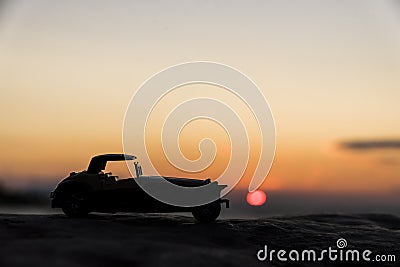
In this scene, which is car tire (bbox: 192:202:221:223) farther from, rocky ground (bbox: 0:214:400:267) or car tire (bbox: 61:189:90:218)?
car tire (bbox: 61:189:90:218)

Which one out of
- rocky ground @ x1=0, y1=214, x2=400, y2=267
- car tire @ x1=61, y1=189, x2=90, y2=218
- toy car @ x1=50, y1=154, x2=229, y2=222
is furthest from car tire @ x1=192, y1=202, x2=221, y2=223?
car tire @ x1=61, y1=189, x2=90, y2=218

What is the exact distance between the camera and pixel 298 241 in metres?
12.9

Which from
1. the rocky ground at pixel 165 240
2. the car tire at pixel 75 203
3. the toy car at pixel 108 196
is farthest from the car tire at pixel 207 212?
the car tire at pixel 75 203

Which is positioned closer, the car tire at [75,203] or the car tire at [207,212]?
the car tire at [207,212]

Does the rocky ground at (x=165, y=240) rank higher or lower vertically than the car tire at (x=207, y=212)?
lower

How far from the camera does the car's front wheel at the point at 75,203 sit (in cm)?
1454

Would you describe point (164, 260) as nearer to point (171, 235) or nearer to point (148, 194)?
point (171, 235)

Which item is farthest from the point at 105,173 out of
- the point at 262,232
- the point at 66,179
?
the point at 262,232

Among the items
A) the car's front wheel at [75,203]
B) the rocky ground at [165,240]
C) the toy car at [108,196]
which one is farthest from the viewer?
the car's front wheel at [75,203]

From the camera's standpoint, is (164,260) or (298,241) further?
(298,241)

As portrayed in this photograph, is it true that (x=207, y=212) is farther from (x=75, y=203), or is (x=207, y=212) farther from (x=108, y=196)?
(x=75, y=203)

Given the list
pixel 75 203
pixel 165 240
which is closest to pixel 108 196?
pixel 75 203

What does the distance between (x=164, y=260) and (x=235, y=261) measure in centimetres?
146

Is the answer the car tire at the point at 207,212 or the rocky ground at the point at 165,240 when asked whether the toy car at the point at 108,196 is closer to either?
the car tire at the point at 207,212
